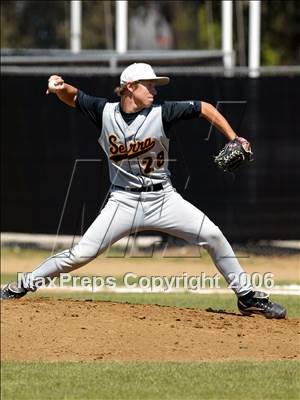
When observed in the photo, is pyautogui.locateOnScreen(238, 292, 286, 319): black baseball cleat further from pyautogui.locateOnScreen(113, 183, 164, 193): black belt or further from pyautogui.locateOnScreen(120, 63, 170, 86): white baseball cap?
pyautogui.locateOnScreen(120, 63, 170, 86): white baseball cap

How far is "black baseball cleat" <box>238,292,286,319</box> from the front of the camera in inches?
350

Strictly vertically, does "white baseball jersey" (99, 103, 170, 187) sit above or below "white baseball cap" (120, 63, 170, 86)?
below

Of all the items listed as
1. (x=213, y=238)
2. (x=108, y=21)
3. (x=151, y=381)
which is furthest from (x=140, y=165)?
(x=108, y=21)

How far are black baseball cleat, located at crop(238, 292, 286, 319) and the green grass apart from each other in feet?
4.24

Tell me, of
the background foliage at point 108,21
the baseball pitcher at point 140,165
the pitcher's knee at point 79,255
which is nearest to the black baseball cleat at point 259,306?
the baseball pitcher at point 140,165

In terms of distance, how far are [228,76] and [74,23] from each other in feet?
16.7

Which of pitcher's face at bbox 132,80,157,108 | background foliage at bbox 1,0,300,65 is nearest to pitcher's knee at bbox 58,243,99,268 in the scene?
pitcher's face at bbox 132,80,157,108

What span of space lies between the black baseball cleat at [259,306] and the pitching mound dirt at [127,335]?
17 centimetres

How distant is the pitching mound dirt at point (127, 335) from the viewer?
304 inches

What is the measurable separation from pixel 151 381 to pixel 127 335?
3.69 feet

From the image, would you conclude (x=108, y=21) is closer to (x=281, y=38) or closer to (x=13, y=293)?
(x=13, y=293)

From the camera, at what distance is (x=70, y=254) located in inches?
334

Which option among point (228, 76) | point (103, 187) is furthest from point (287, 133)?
point (103, 187)

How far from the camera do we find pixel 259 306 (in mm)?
8945
